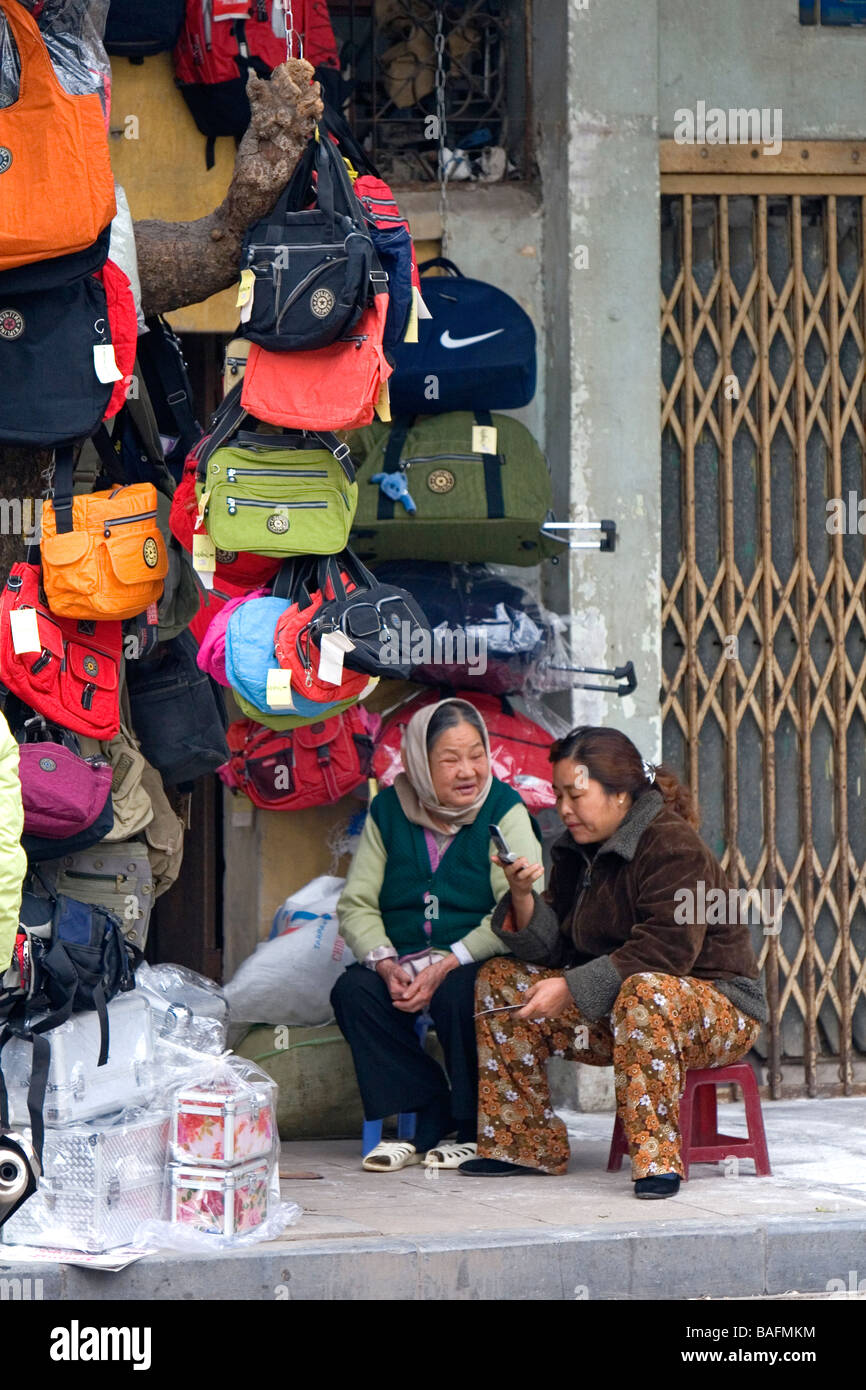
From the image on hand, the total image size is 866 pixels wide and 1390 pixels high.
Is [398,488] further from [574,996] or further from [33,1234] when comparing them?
[33,1234]

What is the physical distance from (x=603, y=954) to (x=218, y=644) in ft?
4.64

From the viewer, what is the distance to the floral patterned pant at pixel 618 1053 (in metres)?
5.20

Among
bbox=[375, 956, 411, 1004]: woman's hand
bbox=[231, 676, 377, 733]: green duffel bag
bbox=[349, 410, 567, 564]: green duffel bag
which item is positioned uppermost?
bbox=[349, 410, 567, 564]: green duffel bag

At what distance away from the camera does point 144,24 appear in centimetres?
675

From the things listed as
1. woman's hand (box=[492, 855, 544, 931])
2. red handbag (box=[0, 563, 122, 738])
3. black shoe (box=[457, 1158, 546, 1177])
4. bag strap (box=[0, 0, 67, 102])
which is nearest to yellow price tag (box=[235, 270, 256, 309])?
bag strap (box=[0, 0, 67, 102])

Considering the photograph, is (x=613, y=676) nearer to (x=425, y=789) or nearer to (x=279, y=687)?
(x=425, y=789)

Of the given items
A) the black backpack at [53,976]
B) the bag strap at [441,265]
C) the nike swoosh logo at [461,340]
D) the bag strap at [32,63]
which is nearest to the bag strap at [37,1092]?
the black backpack at [53,976]

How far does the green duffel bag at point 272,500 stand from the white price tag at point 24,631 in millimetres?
514

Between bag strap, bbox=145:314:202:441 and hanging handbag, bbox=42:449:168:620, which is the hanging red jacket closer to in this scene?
bag strap, bbox=145:314:202:441

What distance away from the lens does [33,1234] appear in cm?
457

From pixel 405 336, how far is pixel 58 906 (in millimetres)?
1772

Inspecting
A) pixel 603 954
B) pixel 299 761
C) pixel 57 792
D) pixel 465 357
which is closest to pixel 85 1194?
pixel 57 792

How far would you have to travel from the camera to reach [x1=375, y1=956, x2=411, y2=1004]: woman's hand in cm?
592

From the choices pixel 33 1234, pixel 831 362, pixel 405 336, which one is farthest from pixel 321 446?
pixel 831 362
